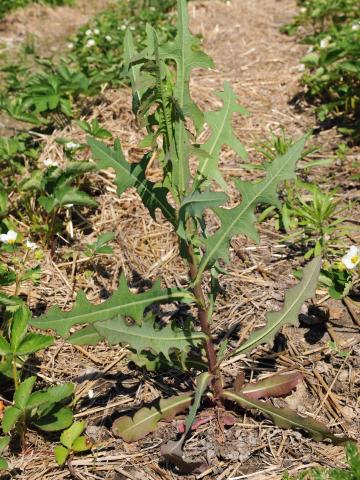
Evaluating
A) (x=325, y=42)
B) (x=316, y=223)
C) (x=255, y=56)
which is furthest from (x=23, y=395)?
(x=255, y=56)

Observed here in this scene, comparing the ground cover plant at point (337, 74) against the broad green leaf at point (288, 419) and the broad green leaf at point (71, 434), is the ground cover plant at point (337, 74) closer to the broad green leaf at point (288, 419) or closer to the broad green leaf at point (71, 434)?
the broad green leaf at point (288, 419)

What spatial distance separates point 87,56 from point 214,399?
3.44 metres

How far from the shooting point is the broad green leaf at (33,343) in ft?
6.10

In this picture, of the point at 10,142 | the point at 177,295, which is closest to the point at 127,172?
the point at 177,295

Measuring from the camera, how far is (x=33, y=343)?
6.15 feet

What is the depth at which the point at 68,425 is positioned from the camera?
6.12ft

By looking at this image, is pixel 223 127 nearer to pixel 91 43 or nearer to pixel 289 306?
pixel 289 306

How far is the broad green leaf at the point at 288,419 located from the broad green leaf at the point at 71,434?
0.51 metres

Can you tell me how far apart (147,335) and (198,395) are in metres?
0.24

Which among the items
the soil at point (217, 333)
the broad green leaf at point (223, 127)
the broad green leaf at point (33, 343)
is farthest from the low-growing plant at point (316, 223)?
the broad green leaf at point (33, 343)

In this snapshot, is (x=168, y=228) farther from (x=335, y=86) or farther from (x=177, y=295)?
(x=335, y=86)

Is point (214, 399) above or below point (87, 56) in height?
below

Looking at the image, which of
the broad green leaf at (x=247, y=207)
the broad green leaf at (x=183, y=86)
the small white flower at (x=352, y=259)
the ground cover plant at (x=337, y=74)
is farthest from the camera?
the ground cover plant at (x=337, y=74)

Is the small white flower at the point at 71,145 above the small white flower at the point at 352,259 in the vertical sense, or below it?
above
